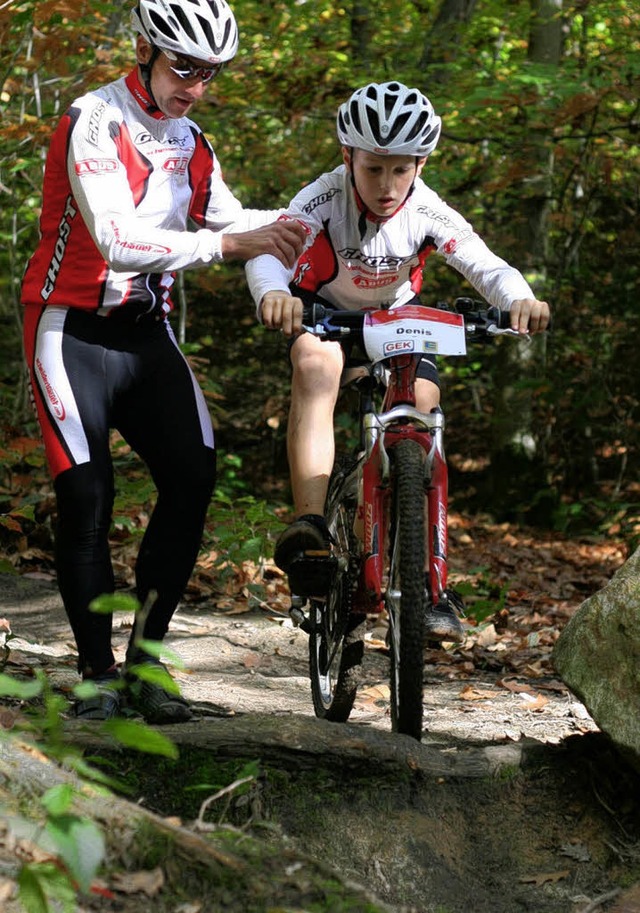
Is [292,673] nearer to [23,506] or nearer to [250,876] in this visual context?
[23,506]

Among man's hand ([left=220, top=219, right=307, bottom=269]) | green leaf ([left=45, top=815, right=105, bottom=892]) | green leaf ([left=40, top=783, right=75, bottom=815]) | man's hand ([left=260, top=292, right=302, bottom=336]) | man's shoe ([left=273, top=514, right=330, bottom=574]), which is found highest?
man's hand ([left=220, top=219, right=307, bottom=269])

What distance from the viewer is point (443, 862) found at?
10.3 feet

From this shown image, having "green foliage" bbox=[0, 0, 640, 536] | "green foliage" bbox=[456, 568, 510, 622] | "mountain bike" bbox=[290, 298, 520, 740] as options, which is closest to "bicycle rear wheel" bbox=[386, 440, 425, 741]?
"mountain bike" bbox=[290, 298, 520, 740]

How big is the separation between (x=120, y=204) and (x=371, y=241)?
3.51ft

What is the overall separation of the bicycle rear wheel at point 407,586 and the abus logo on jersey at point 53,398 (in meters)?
1.10

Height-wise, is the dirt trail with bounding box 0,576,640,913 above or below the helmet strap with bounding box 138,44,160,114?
below

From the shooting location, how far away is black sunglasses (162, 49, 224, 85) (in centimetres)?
349

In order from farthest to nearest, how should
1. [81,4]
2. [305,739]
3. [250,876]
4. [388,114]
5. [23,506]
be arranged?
[23,506]
[81,4]
[388,114]
[305,739]
[250,876]

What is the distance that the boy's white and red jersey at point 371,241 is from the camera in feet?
13.2

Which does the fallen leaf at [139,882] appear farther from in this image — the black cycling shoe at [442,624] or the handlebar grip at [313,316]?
the handlebar grip at [313,316]

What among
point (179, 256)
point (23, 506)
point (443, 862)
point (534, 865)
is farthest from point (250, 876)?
point (23, 506)

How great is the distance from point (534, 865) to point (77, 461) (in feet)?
6.32

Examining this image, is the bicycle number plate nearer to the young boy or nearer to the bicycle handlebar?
the bicycle handlebar

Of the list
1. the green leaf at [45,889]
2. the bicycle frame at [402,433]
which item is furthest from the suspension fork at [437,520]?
the green leaf at [45,889]
